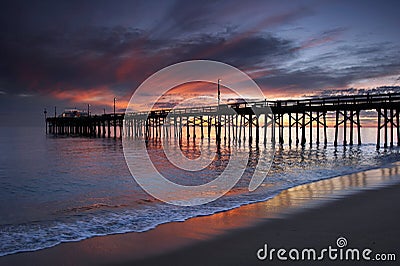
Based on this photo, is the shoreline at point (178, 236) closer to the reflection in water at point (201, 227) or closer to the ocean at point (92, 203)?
the reflection in water at point (201, 227)

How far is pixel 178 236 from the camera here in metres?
5.59

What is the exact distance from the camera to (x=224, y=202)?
8.41 meters

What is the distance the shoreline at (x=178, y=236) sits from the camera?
4.70m

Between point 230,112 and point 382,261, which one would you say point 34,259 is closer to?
point 382,261

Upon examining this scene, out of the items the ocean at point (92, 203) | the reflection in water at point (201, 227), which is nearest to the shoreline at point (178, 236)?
the reflection in water at point (201, 227)

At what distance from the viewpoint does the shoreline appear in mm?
4703

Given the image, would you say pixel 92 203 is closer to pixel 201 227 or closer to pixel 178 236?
pixel 201 227

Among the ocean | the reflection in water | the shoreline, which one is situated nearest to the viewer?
the shoreline

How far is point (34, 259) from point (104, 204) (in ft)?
13.7

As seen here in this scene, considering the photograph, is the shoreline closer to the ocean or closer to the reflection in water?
the reflection in water

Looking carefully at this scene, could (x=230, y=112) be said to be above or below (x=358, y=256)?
above

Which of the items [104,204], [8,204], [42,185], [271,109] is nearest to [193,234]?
[104,204]

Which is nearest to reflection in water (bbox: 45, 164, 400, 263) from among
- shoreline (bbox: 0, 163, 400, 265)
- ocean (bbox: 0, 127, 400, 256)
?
shoreline (bbox: 0, 163, 400, 265)

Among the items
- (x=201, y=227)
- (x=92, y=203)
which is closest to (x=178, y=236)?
(x=201, y=227)
